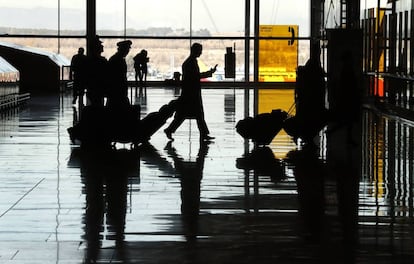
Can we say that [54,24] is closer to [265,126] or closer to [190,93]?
[190,93]

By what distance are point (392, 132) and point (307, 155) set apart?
17.8 feet

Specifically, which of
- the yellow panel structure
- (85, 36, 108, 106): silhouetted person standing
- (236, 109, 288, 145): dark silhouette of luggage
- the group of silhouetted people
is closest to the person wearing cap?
the group of silhouetted people

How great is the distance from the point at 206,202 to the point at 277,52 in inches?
1544

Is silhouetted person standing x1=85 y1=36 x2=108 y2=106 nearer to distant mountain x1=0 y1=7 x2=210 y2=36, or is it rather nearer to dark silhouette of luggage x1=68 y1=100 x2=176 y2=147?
dark silhouette of luggage x1=68 y1=100 x2=176 y2=147

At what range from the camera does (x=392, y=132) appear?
1950 centimetres

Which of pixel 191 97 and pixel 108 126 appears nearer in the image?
pixel 108 126

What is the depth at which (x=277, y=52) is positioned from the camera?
159 ft

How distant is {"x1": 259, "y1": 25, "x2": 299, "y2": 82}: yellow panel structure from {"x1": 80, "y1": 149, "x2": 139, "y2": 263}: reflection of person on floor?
3376cm

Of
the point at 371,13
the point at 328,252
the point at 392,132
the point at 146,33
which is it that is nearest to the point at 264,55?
the point at 146,33

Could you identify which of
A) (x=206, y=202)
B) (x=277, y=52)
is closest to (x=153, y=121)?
(x=206, y=202)

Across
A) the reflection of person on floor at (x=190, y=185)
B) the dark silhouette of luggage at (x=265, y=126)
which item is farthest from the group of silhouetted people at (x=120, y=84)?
the dark silhouette of luggage at (x=265, y=126)

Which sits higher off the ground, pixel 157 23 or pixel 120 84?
pixel 157 23

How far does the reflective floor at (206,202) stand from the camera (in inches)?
287

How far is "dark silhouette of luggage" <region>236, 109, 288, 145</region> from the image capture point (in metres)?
15.8
